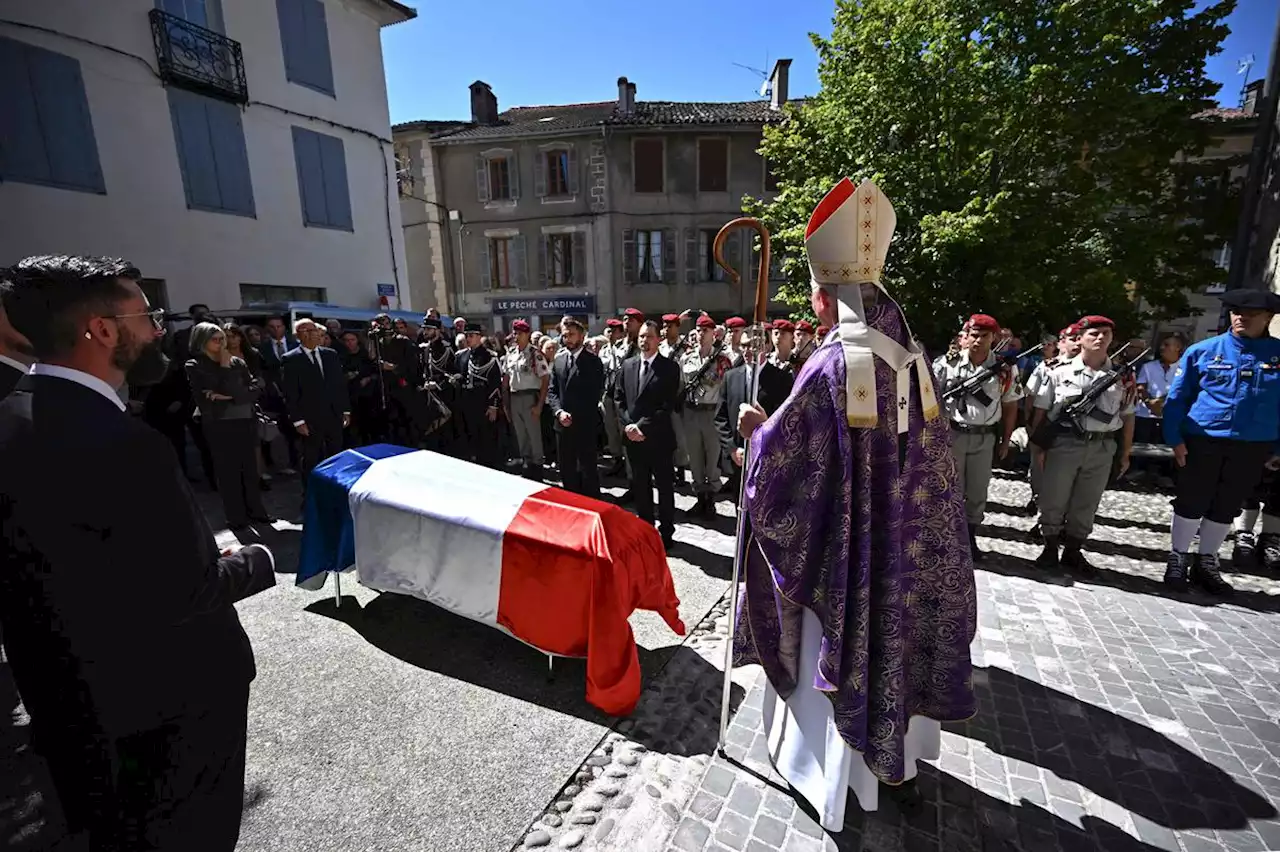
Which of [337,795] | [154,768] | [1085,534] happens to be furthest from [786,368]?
[154,768]

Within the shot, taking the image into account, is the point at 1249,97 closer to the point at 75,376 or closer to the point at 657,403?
the point at 657,403

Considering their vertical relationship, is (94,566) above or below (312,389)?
above

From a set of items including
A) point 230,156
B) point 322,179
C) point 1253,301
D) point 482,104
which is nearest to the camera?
point 1253,301

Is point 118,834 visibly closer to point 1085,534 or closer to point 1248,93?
point 1085,534

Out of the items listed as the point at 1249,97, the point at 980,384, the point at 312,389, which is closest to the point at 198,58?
the point at 312,389

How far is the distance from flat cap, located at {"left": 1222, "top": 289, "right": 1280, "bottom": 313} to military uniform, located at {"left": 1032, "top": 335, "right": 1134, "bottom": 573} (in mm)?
733

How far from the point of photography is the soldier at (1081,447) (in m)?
4.60

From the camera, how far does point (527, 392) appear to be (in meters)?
8.00

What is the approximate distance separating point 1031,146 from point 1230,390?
6.78 metres

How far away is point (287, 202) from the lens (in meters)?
12.8

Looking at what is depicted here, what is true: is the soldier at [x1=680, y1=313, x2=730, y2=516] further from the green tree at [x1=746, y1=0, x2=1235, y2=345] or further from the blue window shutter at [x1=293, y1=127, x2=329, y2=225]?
the blue window shutter at [x1=293, y1=127, x2=329, y2=225]

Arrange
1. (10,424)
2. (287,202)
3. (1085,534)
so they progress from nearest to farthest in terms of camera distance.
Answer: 1. (10,424)
2. (1085,534)
3. (287,202)

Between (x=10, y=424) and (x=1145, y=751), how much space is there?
4.55m

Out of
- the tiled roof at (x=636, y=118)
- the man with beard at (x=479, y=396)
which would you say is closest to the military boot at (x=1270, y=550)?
the man with beard at (x=479, y=396)
